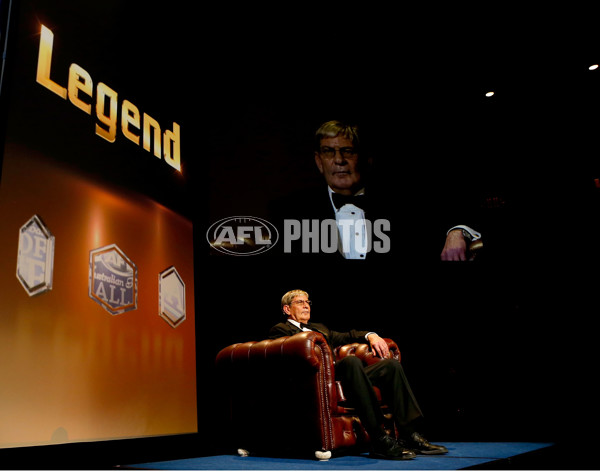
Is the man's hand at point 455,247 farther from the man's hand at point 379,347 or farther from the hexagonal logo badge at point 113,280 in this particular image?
the hexagonal logo badge at point 113,280

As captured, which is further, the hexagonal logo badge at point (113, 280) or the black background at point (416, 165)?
the black background at point (416, 165)

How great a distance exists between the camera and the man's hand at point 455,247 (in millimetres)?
4656

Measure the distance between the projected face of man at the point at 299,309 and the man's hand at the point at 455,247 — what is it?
1.87 metres

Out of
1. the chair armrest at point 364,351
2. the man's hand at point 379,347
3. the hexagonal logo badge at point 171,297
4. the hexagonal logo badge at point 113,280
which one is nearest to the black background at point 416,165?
the hexagonal logo badge at point 171,297

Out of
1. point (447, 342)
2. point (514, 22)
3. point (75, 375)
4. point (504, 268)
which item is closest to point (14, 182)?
point (75, 375)

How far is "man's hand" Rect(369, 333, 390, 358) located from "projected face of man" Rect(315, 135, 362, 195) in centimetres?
190

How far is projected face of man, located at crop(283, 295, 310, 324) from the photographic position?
3.37 metres

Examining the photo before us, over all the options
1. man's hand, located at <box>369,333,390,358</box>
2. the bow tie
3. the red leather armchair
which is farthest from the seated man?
the bow tie

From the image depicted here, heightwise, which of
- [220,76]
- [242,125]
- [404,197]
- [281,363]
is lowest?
[281,363]

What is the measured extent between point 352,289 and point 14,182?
2880mm

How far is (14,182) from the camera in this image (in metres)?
2.77

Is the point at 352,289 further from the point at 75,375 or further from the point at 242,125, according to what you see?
the point at 75,375

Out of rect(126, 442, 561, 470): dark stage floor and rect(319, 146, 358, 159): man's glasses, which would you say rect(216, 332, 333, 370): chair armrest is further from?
rect(319, 146, 358, 159): man's glasses

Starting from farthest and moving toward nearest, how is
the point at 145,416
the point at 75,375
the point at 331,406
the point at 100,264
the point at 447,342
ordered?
the point at 447,342, the point at 145,416, the point at 100,264, the point at 75,375, the point at 331,406
